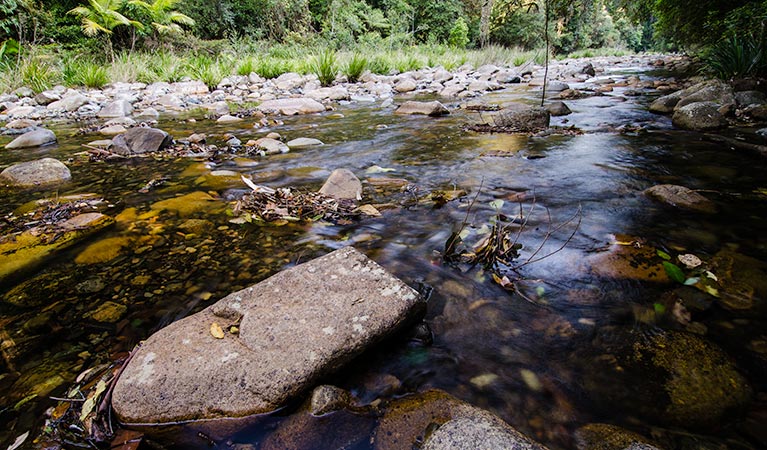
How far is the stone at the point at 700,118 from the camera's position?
478 cm

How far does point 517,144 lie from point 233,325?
413 cm

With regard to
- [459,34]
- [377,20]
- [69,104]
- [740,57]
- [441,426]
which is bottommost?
[441,426]

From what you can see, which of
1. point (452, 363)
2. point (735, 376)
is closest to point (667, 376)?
point (735, 376)

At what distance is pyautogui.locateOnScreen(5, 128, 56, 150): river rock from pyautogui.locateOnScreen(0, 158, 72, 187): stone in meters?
2.34

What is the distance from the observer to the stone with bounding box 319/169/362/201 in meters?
2.98

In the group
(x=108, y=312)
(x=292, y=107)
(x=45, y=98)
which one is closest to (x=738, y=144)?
(x=108, y=312)

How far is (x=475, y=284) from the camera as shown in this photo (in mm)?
1853

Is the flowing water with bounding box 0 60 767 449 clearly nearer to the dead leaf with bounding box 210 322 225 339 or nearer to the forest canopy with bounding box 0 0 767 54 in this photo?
the dead leaf with bounding box 210 322 225 339

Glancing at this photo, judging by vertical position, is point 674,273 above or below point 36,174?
below

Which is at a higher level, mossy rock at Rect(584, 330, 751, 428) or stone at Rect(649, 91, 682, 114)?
stone at Rect(649, 91, 682, 114)

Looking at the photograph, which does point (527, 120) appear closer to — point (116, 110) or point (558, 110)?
point (558, 110)

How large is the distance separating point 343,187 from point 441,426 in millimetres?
2216

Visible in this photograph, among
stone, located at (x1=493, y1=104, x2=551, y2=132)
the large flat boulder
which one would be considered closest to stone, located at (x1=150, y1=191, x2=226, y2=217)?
the large flat boulder

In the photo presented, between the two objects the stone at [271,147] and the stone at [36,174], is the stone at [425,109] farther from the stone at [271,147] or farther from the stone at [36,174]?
the stone at [36,174]
